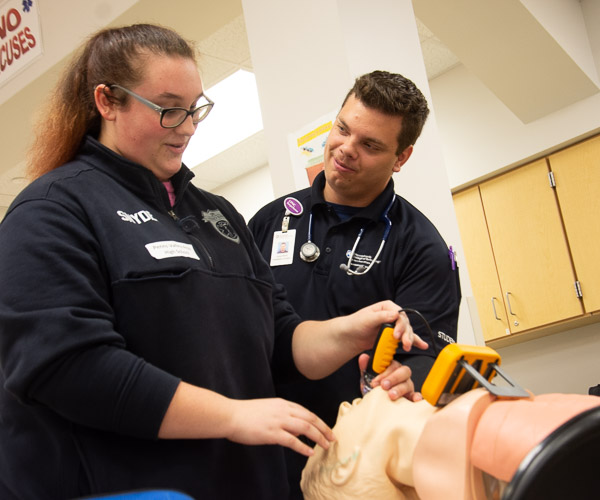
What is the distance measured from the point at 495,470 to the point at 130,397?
1.51ft

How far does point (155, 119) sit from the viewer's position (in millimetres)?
1068

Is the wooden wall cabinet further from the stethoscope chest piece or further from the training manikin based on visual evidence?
the training manikin

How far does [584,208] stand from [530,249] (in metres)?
0.42

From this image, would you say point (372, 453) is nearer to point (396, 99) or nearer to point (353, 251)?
point (353, 251)

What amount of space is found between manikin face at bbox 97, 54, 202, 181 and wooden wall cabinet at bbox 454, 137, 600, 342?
335 centimetres

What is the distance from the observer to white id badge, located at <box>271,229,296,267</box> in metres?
1.76

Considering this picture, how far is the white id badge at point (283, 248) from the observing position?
1.76 metres

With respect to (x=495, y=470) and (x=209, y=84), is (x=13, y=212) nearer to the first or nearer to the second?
(x=495, y=470)

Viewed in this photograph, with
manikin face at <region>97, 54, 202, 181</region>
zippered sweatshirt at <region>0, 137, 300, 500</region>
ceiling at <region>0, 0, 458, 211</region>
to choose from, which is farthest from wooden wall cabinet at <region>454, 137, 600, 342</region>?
manikin face at <region>97, 54, 202, 181</region>

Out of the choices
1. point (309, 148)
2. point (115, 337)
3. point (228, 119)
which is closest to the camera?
point (115, 337)

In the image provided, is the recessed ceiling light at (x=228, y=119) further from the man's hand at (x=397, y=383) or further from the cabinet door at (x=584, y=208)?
the man's hand at (x=397, y=383)

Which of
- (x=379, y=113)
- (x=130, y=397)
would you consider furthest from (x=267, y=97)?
(x=130, y=397)

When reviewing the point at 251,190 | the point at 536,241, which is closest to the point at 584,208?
the point at 536,241

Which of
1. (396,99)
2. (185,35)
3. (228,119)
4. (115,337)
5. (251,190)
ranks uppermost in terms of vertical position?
(228,119)
